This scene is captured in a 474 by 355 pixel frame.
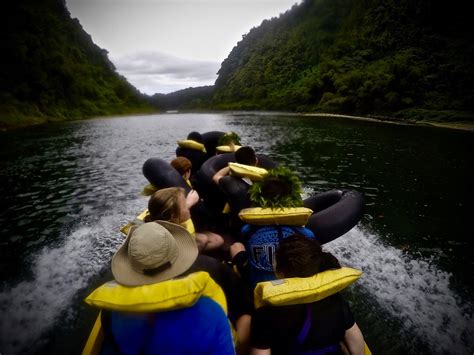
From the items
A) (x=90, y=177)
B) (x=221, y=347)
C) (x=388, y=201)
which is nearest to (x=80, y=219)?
(x=90, y=177)

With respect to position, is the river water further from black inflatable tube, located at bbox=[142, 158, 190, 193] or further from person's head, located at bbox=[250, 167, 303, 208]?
person's head, located at bbox=[250, 167, 303, 208]

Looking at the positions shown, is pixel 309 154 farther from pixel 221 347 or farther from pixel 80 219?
pixel 221 347

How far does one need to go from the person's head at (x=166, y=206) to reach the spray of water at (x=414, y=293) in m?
3.24

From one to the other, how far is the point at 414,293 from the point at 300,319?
11.4ft

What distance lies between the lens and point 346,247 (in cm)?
572

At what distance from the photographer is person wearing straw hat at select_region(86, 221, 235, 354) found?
4.82 ft

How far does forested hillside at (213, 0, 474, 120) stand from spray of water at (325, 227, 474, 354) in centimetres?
3292

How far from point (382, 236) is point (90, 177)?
10788 mm

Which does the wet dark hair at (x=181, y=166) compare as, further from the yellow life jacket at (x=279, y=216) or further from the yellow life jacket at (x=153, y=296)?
the yellow life jacket at (x=153, y=296)

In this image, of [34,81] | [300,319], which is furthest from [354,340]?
[34,81]

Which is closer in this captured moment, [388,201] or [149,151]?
[388,201]

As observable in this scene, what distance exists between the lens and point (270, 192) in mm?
2930

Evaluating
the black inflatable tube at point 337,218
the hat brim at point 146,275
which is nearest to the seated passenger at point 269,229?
the black inflatable tube at point 337,218

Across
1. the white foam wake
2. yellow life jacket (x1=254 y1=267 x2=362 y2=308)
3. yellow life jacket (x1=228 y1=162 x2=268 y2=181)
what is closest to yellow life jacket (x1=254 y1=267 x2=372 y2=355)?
yellow life jacket (x1=254 y1=267 x2=362 y2=308)
